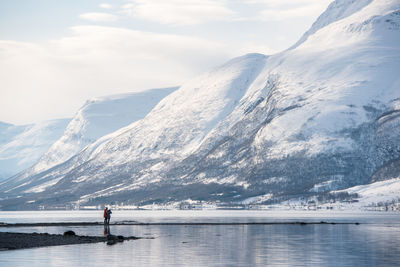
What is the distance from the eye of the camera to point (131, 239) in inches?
4852

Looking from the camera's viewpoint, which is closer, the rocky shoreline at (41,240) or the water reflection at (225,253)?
the water reflection at (225,253)

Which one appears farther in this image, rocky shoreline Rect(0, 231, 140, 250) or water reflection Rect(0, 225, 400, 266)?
rocky shoreline Rect(0, 231, 140, 250)

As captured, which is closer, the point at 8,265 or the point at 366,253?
the point at 8,265

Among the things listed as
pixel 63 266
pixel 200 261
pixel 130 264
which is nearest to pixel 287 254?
pixel 200 261

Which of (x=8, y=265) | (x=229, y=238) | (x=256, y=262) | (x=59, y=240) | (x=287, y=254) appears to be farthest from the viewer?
(x=229, y=238)

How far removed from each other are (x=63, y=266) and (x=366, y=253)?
117 ft

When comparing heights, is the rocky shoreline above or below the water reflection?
above

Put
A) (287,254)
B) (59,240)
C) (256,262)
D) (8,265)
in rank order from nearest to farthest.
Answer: (8,265) < (256,262) < (287,254) < (59,240)

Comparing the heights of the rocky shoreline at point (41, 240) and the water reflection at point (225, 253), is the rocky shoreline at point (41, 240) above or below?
above

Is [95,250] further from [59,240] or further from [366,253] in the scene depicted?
[366,253]

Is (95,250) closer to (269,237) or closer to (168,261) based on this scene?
(168,261)

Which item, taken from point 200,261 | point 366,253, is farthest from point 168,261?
point 366,253

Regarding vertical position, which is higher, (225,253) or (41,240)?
(41,240)

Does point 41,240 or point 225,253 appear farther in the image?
point 41,240
